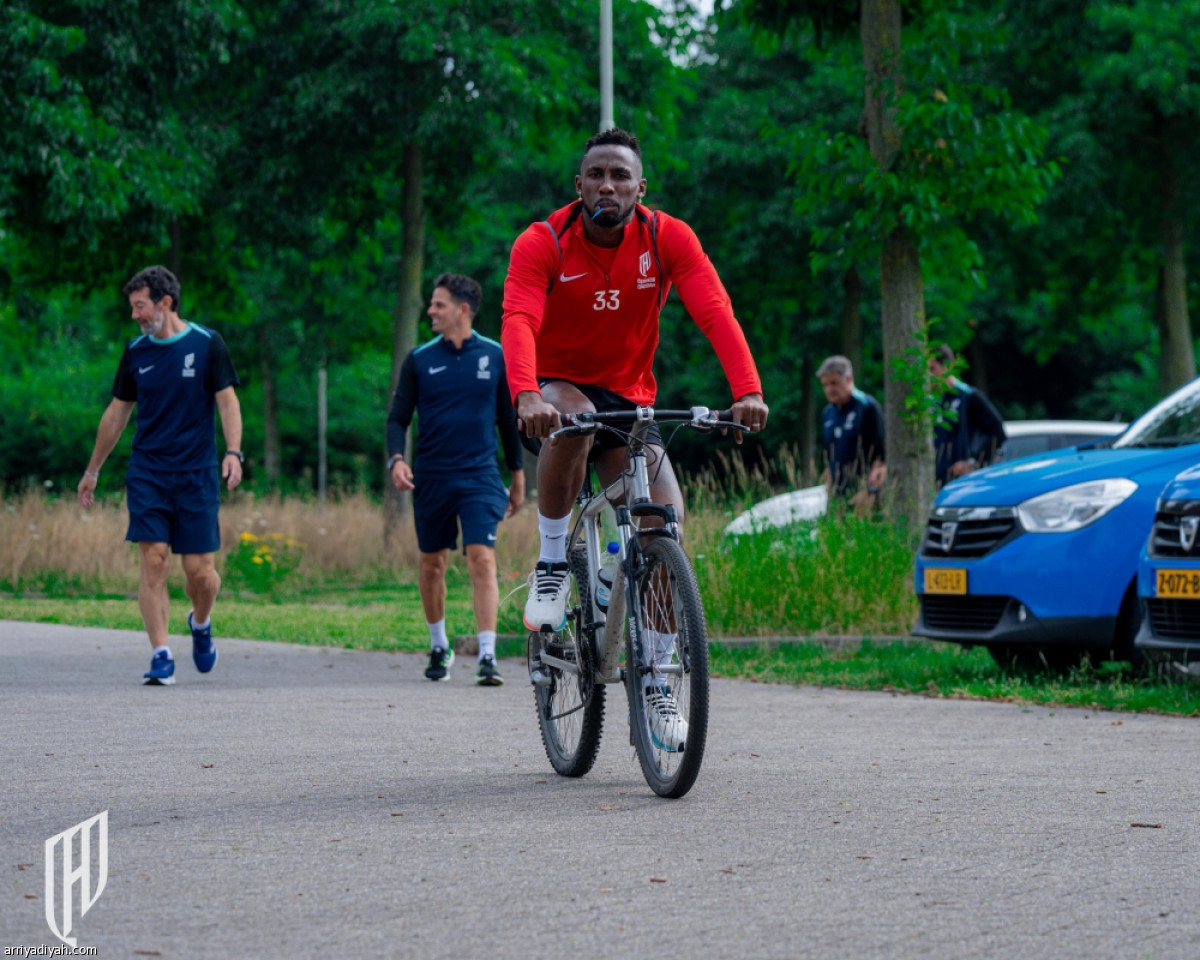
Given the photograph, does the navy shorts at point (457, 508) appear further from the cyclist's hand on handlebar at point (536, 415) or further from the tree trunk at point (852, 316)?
the tree trunk at point (852, 316)

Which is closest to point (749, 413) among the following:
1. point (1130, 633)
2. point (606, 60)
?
point (1130, 633)

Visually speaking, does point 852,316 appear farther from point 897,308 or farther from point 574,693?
point 574,693

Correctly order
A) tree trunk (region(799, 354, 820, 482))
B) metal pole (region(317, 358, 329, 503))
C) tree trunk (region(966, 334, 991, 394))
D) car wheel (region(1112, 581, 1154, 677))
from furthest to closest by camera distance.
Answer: metal pole (region(317, 358, 329, 503)) < tree trunk (region(966, 334, 991, 394)) < tree trunk (region(799, 354, 820, 482)) < car wheel (region(1112, 581, 1154, 677))

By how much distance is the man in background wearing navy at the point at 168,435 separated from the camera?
9297 mm

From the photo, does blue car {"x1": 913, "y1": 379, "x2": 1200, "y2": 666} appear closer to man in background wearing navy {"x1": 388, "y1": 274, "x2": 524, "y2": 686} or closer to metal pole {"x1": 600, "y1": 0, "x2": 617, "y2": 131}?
man in background wearing navy {"x1": 388, "y1": 274, "x2": 524, "y2": 686}

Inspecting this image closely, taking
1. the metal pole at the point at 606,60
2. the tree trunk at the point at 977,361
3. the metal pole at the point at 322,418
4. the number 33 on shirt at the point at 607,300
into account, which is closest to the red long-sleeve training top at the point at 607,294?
the number 33 on shirt at the point at 607,300

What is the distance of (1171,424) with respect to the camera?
31.3 feet

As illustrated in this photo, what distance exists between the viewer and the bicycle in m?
5.42

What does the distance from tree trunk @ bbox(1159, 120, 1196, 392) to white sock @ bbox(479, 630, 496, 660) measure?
18.0m

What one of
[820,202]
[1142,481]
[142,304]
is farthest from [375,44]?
[1142,481]

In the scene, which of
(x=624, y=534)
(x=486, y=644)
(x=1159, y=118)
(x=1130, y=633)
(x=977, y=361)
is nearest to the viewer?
(x=624, y=534)

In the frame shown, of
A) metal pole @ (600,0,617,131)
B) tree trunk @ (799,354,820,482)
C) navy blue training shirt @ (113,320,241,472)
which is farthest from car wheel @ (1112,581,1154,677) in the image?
tree trunk @ (799,354,820,482)

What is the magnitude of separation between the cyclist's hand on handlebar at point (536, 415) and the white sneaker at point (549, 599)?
0.85m

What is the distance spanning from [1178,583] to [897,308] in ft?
18.3
